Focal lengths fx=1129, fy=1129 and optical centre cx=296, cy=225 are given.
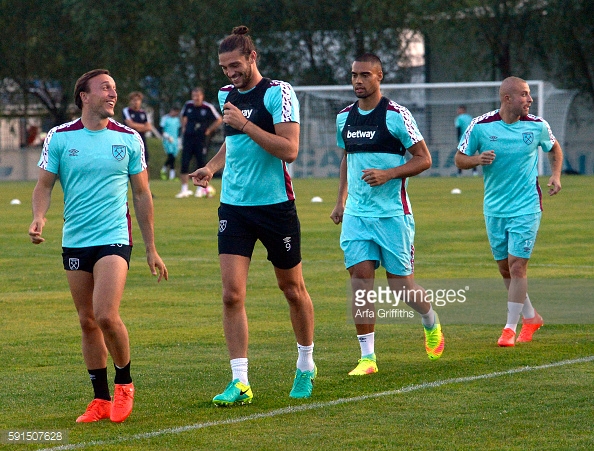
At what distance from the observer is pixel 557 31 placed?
3919 centimetres

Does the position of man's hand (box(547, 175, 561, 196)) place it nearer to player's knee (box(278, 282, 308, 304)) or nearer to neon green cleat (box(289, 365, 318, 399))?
player's knee (box(278, 282, 308, 304))

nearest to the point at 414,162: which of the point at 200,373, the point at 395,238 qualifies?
the point at 395,238

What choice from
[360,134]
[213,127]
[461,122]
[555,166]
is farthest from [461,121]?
[360,134]

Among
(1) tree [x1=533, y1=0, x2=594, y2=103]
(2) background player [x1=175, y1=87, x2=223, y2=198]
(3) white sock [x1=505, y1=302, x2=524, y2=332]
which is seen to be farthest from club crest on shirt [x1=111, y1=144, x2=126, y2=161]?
(1) tree [x1=533, y1=0, x2=594, y2=103]

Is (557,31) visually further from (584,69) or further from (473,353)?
(473,353)

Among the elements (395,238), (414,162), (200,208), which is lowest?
Answer: (200,208)

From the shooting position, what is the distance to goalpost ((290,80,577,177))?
35.4m

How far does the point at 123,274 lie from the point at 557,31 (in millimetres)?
35158

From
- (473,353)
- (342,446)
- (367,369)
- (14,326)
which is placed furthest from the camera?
(14,326)

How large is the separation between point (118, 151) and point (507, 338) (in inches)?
143

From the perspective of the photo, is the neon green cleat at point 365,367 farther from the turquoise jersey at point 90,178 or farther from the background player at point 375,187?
the turquoise jersey at point 90,178

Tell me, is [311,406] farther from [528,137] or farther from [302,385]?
[528,137]

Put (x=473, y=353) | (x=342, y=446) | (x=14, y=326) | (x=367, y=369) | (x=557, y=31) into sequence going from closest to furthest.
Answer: (x=342, y=446), (x=367, y=369), (x=473, y=353), (x=14, y=326), (x=557, y=31)

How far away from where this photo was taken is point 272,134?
6.50 m
